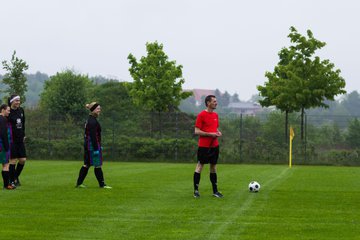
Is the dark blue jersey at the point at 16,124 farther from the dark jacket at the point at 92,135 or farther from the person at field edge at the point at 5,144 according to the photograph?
the dark jacket at the point at 92,135

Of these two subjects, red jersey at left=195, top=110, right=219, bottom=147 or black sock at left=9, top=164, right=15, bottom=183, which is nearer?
red jersey at left=195, top=110, right=219, bottom=147

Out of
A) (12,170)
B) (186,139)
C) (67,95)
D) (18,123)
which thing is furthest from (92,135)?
(67,95)

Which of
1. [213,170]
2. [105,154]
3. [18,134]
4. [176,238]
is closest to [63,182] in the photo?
[18,134]

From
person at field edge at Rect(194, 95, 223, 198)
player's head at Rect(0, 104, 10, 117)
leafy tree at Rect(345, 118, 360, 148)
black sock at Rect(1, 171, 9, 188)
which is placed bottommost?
black sock at Rect(1, 171, 9, 188)

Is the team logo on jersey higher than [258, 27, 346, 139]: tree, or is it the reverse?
[258, 27, 346, 139]: tree

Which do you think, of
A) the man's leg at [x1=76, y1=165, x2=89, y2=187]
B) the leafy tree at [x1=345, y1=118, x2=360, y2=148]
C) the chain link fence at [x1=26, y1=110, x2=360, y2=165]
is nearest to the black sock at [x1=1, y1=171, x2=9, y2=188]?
the man's leg at [x1=76, y1=165, x2=89, y2=187]

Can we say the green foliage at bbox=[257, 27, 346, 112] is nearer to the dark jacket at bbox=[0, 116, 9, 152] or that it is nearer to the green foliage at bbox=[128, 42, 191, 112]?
the green foliage at bbox=[128, 42, 191, 112]

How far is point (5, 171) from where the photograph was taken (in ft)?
49.6

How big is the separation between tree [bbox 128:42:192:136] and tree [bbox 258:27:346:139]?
8.84 m

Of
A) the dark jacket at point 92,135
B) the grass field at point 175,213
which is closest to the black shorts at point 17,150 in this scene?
the grass field at point 175,213

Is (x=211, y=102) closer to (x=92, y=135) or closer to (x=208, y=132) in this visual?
(x=208, y=132)

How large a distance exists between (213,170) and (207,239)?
5449 millimetres

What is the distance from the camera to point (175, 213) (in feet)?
35.8

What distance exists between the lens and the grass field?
8924mm
